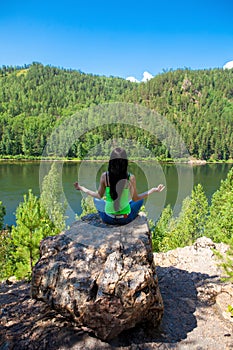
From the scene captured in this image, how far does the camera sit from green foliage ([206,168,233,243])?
14469 mm

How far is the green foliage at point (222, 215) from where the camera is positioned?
14.5 meters

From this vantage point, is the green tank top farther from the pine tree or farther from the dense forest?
the dense forest

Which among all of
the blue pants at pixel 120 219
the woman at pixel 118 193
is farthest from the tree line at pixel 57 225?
the woman at pixel 118 193

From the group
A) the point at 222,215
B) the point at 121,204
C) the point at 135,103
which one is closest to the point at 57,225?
the point at 222,215

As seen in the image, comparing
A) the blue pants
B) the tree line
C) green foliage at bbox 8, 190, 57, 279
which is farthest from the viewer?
the tree line

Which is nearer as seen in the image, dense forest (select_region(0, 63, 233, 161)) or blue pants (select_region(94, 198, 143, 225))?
blue pants (select_region(94, 198, 143, 225))

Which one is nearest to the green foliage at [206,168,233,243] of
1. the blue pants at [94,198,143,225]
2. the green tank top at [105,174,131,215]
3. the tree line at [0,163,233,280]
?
the tree line at [0,163,233,280]

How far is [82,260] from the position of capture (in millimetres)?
4871

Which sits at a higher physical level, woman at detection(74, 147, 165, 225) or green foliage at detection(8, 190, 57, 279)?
woman at detection(74, 147, 165, 225)

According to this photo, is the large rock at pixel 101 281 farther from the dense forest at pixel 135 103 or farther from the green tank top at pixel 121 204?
the dense forest at pixel 135 103

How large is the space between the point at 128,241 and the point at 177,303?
7.08 feet

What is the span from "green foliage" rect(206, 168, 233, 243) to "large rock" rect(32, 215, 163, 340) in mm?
10587

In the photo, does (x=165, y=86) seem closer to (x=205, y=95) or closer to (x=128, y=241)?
(x=205, y=95)

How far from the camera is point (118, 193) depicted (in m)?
5.48
